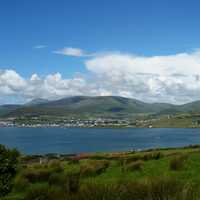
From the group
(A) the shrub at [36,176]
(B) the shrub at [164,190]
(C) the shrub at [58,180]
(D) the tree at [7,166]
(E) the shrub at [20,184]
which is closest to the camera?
(B) the shrub at [164,190]

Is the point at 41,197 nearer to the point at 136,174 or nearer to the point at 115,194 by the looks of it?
the point at 115,194

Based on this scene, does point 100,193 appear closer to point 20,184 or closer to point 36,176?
point 20,184

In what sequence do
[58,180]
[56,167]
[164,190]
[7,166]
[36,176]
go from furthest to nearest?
[56,167], [36,176], [58,180], [7,166], [164,190]

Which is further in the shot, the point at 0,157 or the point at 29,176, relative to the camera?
the point at 29,176

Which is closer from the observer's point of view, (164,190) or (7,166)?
(164,190)

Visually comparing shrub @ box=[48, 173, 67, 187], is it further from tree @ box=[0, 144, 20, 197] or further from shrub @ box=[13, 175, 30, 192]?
tree @ box=[0, 144, 20, 197]

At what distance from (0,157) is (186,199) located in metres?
6.36

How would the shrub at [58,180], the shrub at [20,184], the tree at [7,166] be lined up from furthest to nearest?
the shrub at [20,184], the shrub at [58,180], the tree at [7,166]

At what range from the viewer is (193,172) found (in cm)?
1614

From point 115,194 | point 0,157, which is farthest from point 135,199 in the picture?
point 0,157

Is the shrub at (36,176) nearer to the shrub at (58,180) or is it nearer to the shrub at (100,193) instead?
the shrub at (58,180)

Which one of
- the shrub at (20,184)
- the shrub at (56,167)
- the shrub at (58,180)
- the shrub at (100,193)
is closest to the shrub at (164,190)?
the shrub at (100,193)

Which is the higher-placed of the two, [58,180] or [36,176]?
[58,180]

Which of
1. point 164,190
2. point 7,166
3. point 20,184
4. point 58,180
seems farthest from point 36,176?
point 164,190
